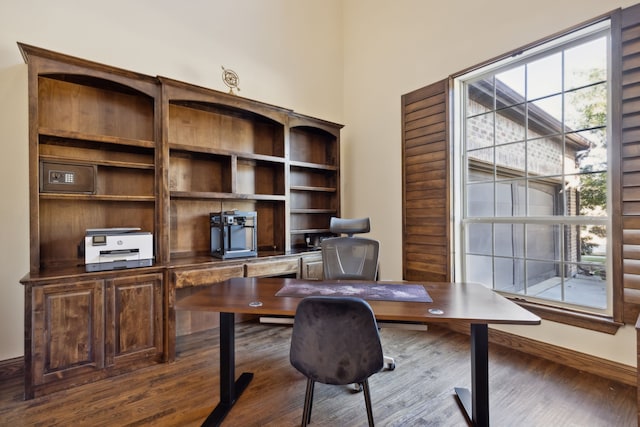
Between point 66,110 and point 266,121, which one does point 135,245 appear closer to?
point 66,110

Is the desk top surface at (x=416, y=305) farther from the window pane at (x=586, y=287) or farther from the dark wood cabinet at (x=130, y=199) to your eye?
the window pane at (x=586, y=287)

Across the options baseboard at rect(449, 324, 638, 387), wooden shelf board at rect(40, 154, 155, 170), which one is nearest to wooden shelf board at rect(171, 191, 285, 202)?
wooden shelf board at rect(40, 154, 155, 170)

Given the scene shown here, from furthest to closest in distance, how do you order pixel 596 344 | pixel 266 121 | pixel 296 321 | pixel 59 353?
1. pixel 266 121
2. pixel 596 344
3. pixel 59 353
4. pixel 296 321

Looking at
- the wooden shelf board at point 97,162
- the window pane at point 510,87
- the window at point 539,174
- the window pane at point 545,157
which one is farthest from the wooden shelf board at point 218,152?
the window pane at point 545,157

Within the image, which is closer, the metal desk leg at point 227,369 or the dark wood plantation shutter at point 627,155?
the metal desk leg at point 227,369

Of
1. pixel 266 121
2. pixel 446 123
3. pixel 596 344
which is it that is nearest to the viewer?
pixel 596 344

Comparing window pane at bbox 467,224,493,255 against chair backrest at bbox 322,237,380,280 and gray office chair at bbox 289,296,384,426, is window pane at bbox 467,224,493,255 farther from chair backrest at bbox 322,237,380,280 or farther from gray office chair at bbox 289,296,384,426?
gray office chair at bbox 289,296,384,426

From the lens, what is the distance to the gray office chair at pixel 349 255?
2.51 meters

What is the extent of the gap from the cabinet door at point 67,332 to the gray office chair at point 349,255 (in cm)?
175

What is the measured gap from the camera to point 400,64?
3.50 metres

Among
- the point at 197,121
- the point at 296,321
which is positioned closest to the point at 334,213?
the point at 197,121

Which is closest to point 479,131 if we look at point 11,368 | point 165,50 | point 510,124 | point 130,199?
point 510,124

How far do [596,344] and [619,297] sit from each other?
16.0 inches

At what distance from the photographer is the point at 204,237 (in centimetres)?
320
